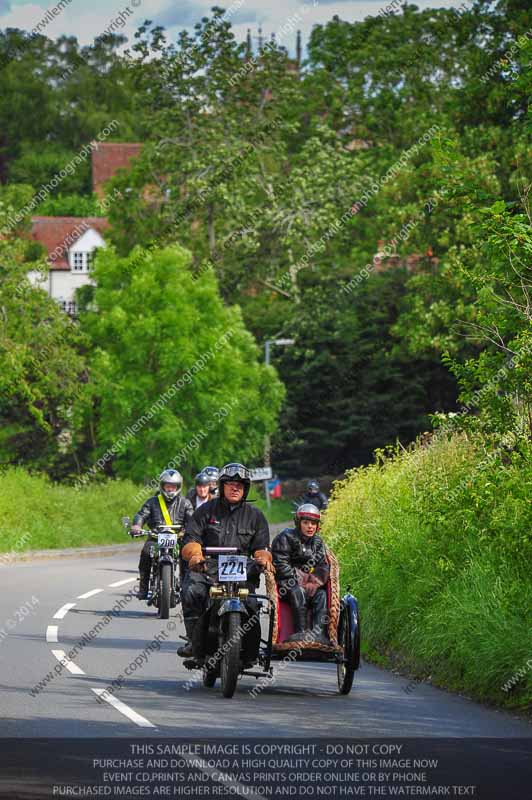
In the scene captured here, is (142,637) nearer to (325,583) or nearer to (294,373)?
(325,583)

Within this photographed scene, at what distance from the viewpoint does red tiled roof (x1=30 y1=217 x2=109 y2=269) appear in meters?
86.1

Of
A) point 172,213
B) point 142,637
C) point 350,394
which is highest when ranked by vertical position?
point 172,213

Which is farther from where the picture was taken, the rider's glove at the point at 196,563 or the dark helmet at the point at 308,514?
the dark helmet at the point at 308,514

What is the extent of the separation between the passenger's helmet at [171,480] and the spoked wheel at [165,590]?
994mm

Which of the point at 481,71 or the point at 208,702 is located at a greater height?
the point at 481,71

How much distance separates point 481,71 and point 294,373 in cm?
2133

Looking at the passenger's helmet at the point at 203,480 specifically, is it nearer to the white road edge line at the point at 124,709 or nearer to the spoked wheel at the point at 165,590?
the spoked wheel at the point at 165,590

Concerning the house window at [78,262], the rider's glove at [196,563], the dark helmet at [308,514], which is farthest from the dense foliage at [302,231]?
the rider's glove at [196,563]

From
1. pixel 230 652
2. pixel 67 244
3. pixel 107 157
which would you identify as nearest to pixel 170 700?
pixel 230 652

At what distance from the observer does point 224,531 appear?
44.2 ft

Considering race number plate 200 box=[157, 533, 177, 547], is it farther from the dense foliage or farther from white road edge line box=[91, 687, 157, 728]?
the dense foliage

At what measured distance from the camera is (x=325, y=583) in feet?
45.6

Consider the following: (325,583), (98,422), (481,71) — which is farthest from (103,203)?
(325,583)

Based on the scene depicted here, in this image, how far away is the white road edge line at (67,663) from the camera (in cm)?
1466
